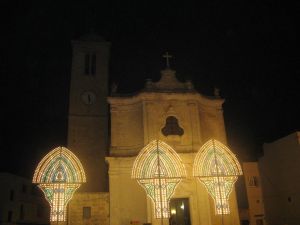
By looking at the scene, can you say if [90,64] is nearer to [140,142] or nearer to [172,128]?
[140,142]

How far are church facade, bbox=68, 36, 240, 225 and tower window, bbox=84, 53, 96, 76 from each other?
12.2ft

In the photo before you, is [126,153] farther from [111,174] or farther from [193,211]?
[193,211]

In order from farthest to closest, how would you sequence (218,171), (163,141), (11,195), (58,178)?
(11,195) < (163,141) < (218,171) < (58,178)

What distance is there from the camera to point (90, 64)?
1427 inches

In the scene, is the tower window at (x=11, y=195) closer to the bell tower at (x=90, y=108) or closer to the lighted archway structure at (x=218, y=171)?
the bell tower at (x=90, y=108)

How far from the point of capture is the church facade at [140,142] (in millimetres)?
24766

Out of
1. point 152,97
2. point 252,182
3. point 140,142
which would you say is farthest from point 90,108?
point 252,182

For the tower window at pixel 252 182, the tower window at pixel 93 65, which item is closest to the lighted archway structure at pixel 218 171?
the tower window at pixel 252 182

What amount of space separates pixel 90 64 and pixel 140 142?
1319 centimetres

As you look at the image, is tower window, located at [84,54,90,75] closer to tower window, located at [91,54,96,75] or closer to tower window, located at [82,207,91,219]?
tower window, located at [91,54,96,75]

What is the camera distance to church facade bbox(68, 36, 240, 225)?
81.3 ft

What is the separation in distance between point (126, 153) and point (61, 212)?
7.17 meters

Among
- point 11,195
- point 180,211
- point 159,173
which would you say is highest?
point 11,195

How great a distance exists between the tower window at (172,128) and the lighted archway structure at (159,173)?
4.84 meters
